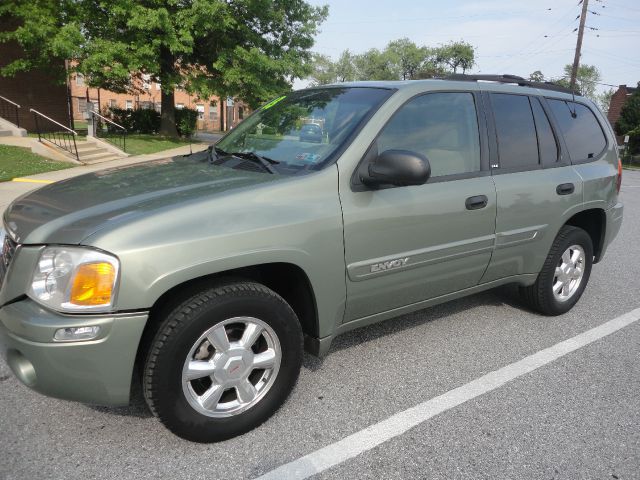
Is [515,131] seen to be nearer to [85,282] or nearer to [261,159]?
[261,159]

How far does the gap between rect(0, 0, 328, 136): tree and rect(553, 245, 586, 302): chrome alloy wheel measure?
17271 millimetres

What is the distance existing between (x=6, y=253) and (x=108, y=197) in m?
0.52

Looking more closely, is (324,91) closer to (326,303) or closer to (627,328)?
(326,303)

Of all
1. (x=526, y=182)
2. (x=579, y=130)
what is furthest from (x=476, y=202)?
(x=579, y=130)

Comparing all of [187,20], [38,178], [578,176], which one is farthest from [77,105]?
[578,176]

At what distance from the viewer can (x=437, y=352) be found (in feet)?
11.4

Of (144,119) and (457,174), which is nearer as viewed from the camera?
(457,174)

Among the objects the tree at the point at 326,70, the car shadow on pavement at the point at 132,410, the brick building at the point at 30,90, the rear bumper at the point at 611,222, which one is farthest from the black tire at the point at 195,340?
the tree at the point at 326,70

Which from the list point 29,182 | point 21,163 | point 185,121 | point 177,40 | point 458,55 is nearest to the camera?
point 29,182

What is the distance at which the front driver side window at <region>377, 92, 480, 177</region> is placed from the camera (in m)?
2.94

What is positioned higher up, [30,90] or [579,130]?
[30,90]

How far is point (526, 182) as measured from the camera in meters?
3.52

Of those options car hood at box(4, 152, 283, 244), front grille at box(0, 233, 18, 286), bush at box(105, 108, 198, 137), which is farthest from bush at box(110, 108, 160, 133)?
front grille at box(0, 233, 18, 286)

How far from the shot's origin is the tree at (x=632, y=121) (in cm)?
3631
